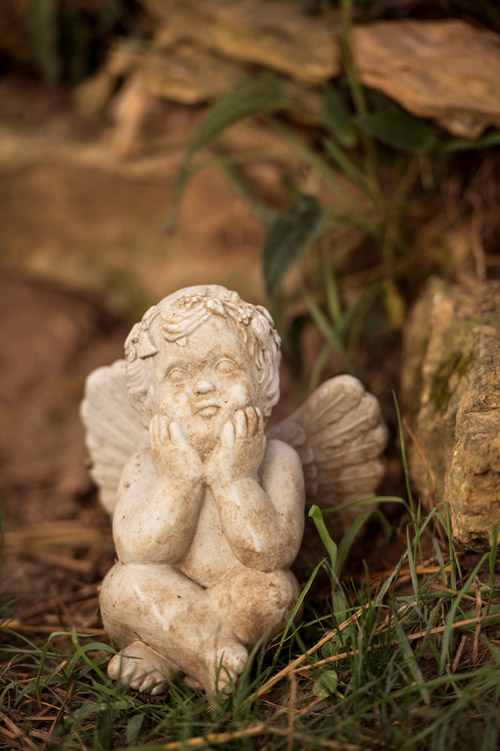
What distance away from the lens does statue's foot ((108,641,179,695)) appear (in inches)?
67.1

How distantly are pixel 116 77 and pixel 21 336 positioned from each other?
1427 mm

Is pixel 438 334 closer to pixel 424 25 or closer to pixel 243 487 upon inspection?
pixel 243 487

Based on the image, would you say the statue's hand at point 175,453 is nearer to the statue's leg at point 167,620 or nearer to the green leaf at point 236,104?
the statue's leg at point 167,620

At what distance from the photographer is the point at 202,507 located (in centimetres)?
184

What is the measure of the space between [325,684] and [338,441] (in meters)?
0.74

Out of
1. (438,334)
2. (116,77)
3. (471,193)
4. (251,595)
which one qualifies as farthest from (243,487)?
(116,77)

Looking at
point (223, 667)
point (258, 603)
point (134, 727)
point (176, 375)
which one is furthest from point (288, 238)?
point (134, 727)

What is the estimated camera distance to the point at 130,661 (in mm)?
1742

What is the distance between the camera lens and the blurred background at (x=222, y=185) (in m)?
2.72

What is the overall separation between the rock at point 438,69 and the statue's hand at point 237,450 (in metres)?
1.47

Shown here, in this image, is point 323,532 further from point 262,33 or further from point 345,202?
point 262,33

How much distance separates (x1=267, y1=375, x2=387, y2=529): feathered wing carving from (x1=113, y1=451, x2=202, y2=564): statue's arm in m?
0.43

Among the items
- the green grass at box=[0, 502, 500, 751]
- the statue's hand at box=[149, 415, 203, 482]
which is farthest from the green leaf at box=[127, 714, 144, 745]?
the statue's hand at box=[149, 415, 203, 482]

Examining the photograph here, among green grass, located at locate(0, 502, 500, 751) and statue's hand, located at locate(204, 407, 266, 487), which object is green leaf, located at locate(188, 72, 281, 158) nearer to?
statue's hand, located at locate(204, 407, 266, 487)
